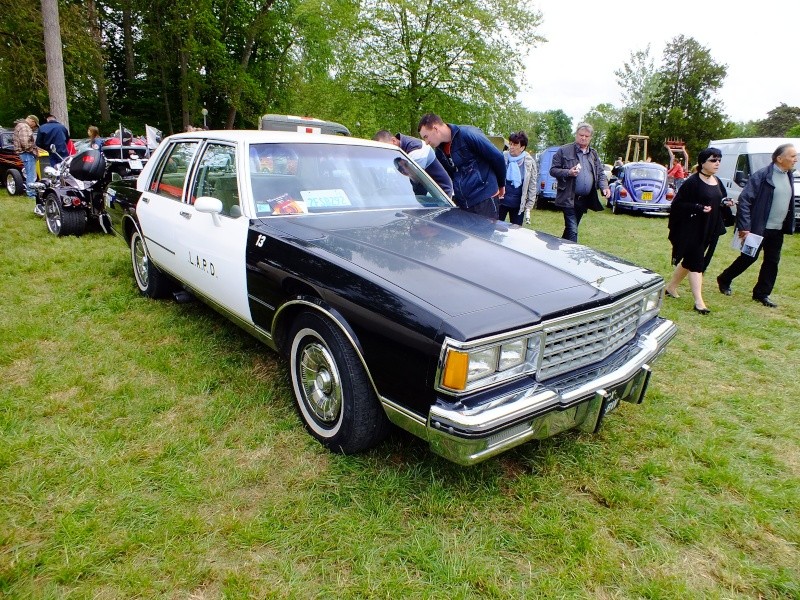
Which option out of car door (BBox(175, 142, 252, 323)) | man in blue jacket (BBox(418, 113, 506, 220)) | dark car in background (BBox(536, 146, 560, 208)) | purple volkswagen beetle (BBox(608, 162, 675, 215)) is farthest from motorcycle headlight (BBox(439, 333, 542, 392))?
purple volkswagen beetle (BBox(608, 162, 675, 215))

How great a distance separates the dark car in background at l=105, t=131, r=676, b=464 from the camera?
2045mm

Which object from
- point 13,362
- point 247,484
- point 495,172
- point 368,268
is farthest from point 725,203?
point 13,362

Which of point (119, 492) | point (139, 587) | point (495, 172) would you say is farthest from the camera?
point (495, 172)

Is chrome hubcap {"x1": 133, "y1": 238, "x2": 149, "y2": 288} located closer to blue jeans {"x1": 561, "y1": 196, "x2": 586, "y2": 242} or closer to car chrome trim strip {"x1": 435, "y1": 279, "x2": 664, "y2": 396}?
car chrome trim strip {"x1": 435, "y1": 279, "x2": 664, "y2": 396}

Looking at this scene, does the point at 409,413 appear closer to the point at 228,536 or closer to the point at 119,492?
the point at 228,536

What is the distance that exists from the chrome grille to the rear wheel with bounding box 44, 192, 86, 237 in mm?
7700

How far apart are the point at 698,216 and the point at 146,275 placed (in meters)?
5.66

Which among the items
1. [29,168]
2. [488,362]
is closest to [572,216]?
[488,362]

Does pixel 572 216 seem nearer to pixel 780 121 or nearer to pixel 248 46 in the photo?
pixel 248 46

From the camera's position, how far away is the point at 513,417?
6.64ft

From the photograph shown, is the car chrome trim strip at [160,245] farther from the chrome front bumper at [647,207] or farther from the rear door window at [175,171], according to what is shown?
the chrome front bumper at [647,207]

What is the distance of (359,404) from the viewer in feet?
7.84

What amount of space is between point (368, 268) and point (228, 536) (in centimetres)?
132

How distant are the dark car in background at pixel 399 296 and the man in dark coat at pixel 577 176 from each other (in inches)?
96.3
